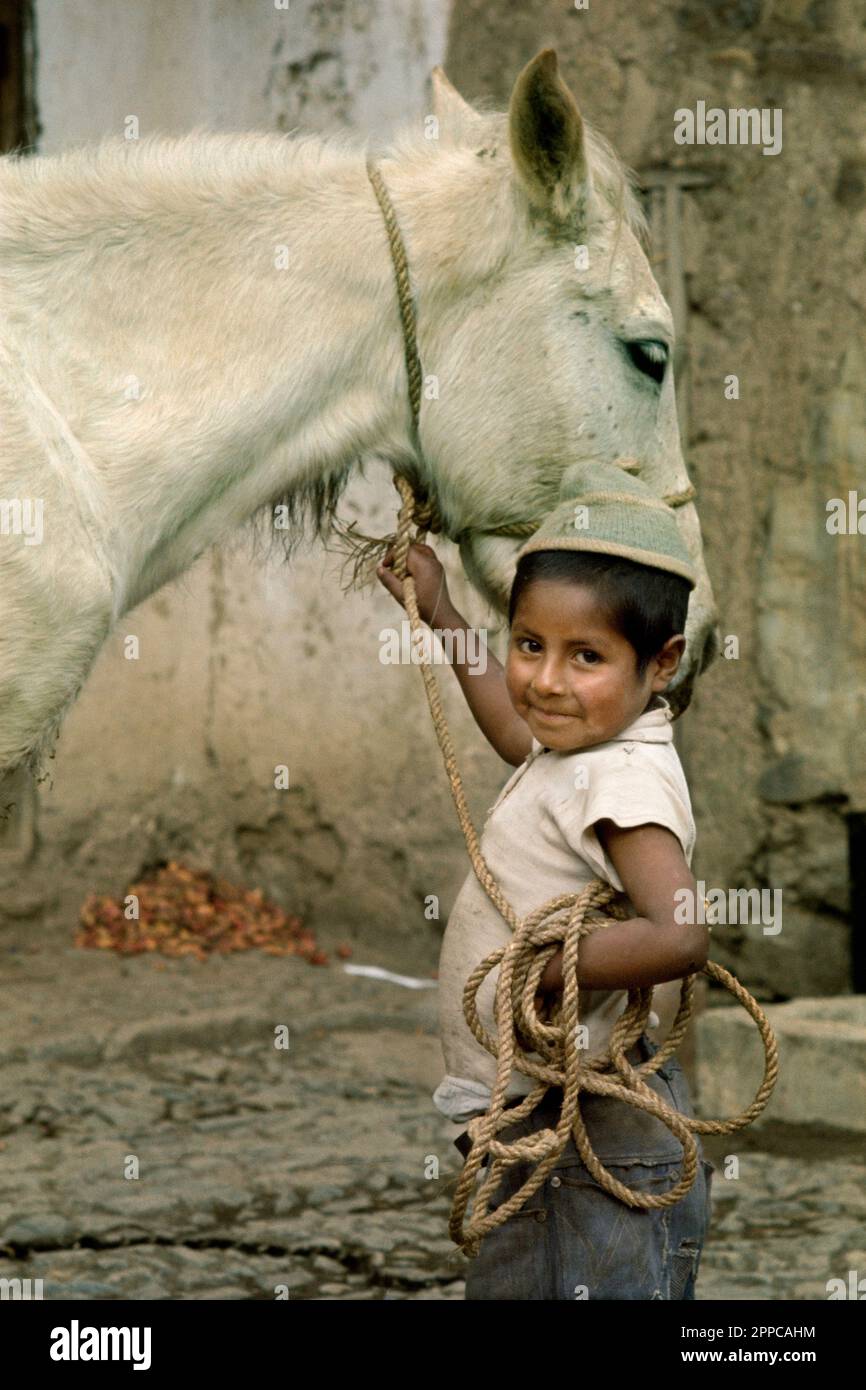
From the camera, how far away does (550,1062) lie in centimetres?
229

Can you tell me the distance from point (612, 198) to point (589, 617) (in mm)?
1039

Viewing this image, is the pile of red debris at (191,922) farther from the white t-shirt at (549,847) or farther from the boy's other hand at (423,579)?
the white t-shirt at (549,847)

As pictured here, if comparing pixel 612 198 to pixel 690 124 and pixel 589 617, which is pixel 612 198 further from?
pixel 690 124

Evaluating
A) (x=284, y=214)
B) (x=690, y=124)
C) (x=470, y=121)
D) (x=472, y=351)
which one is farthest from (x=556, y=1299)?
(x=690, y=124)

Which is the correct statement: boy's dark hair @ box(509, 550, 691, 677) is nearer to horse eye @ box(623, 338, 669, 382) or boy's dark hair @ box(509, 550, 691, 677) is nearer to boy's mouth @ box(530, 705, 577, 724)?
boy's mouth @ box(530, 705, 577, 724)

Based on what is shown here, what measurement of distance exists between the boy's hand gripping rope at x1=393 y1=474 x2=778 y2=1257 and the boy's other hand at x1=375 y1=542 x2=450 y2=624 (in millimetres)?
615

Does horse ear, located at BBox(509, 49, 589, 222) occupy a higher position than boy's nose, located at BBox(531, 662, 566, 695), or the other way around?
horse ear, located at BBox(509, 49, 589, 222)

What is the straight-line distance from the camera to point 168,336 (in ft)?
9.04

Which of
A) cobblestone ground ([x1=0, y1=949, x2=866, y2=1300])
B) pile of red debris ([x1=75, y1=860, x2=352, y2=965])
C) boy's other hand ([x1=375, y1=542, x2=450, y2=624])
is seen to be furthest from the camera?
pile of red debris ([x1=75, y1=860, x2=352, y2=965])

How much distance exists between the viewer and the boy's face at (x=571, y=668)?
89.9 inches

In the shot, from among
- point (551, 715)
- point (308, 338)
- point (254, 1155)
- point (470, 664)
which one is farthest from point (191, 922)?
point (551, 715)

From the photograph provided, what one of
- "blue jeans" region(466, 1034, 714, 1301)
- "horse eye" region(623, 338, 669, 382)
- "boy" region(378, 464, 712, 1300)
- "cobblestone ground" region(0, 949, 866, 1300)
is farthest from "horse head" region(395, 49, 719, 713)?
"cobblestone ground" region(0, 949, 866, 1300)

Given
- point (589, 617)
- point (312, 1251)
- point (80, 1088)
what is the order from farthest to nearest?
point (80, 1088) → point (312, 1251) → point (589, 617)

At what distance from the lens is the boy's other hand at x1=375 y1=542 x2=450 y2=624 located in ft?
9.16
